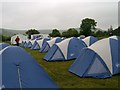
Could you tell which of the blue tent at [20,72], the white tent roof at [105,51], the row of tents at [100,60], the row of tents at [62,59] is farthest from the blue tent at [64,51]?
the blue tent at [20,72]

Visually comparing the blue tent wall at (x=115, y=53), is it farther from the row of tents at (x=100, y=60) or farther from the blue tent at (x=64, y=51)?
the blue tent at (x=64, y=51)

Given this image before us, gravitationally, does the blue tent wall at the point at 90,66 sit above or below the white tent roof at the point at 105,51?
below

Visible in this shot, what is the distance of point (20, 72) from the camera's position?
21.8 ft

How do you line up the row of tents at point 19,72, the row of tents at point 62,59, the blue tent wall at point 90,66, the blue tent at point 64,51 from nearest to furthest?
the row of tents at point 19,72
the row of tents at point 62,59
the blue tent wall at point 90,66
the blue tent at point 64,51

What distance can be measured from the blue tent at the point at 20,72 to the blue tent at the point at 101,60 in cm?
250

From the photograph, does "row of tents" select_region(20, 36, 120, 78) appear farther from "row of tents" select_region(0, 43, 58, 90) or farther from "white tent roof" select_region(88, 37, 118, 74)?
"row of tents" select_region(0, 43, 58, 90)

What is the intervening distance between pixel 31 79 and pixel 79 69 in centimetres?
326

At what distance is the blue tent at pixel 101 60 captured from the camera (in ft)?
28.9

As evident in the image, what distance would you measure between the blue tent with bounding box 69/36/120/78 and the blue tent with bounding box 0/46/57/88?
2499mm

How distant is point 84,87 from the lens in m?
7.55

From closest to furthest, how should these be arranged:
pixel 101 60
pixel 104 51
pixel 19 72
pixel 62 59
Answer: pixel 19 72, pixel 101 60, pixel 104 51, pixel 62 59

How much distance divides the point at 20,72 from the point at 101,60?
3659 mm

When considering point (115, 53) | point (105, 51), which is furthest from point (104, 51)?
point (115, 53)

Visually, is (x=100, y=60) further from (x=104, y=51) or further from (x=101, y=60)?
(x=104, y=51)
